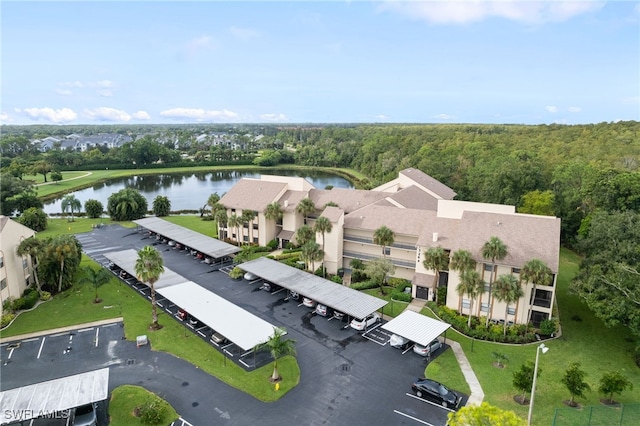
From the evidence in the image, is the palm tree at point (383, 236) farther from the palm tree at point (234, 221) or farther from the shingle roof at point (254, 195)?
the palm tree at point (234, 221)

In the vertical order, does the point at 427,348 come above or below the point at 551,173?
below

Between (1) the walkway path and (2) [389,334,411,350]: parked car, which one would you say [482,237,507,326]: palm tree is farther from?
(2) [389,334,411,350]: parked car

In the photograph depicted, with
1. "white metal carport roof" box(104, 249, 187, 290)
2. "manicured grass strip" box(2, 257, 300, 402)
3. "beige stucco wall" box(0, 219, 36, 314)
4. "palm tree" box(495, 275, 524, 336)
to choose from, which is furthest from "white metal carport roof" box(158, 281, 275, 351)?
"palm tree" box(495, 275, 524, 336)

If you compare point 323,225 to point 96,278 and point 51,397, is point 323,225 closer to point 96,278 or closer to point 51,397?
point 96,278

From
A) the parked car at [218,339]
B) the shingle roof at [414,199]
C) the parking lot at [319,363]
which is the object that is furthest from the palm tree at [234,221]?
the parked car at [218,339]

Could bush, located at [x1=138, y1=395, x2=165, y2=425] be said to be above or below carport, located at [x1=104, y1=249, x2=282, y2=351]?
below

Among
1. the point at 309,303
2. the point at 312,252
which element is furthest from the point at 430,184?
the point at 309,303

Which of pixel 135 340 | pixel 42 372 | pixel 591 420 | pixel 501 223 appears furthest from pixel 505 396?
pixel 42 372
